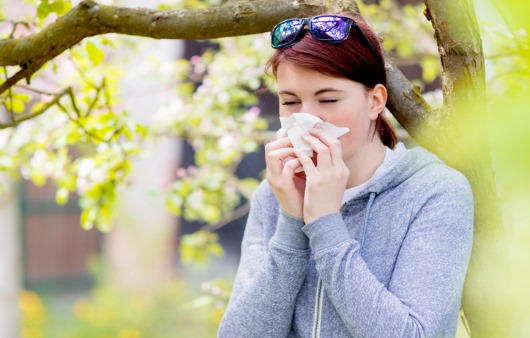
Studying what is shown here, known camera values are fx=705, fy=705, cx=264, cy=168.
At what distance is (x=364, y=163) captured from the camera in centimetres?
175

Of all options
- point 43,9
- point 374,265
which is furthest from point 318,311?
point 43,9

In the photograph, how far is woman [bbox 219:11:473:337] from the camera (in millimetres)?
1527

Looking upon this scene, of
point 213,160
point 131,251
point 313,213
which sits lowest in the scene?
point 131,251

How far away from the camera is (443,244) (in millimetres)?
1550

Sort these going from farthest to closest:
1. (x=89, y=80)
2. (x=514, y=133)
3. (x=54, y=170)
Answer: (x=54, y=170), (x=89, y=80), (x=514, y=133)

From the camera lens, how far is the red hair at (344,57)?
163cm

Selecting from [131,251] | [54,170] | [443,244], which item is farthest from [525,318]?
[131,251]

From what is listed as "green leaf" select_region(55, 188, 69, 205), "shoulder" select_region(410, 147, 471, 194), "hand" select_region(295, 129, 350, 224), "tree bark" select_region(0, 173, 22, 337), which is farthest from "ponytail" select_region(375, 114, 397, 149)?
"tree bark" select_region(0, 173, 22, 337)

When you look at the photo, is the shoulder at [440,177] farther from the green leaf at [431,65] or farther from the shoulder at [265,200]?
the green leaf at [431,65]

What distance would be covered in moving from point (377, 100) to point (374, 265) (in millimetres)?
406

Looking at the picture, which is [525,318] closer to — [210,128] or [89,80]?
[89,80]

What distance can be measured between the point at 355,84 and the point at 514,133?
3.52 feet

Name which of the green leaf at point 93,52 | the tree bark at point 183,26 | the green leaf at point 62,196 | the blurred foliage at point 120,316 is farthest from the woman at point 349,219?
the blurred foliage at point 120,316

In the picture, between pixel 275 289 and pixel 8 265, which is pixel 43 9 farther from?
pixel 8 265
